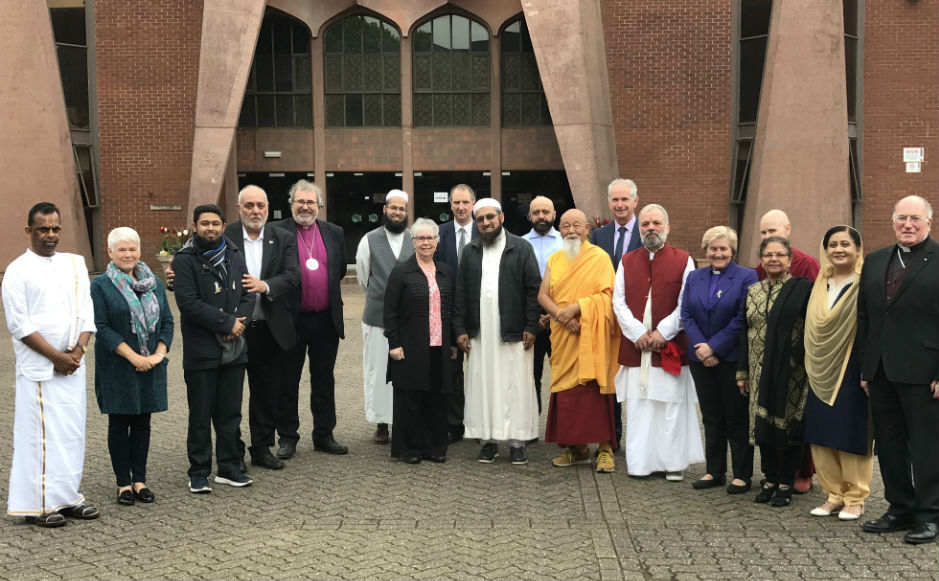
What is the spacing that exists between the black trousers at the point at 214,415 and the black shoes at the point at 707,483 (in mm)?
3315

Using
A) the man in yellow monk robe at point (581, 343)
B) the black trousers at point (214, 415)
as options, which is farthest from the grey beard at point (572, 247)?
the black trousers at point (214, 415)

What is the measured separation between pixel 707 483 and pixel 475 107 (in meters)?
17.6

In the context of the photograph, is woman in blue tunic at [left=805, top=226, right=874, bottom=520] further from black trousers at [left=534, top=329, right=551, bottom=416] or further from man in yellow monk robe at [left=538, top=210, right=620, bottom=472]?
black trousers at [left=534, top=329, right=551, bottom=416]

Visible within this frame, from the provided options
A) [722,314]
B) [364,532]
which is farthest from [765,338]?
[364,532]

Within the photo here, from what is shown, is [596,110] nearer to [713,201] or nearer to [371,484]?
[713,201]

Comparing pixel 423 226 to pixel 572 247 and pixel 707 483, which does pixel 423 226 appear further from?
pixel 707 483

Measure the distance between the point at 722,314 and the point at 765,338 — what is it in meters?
0.44

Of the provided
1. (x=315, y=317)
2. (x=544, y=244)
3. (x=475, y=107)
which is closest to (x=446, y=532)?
(x=315, y=317)

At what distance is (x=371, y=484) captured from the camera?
23.6ft

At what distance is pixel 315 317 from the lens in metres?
8.12

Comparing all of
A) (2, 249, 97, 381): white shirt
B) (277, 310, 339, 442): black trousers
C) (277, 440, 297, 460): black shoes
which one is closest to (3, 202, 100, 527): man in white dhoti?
(2, 249, 97, 381): white shirt

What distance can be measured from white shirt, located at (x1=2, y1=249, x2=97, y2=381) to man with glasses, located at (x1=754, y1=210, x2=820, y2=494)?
4.53 metres

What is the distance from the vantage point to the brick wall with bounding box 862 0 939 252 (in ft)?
70.5

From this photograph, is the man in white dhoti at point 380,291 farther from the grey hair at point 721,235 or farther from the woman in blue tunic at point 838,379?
the woman in blue tunic at point 838,379
